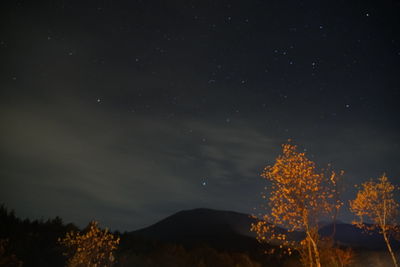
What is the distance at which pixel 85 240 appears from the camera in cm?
3066

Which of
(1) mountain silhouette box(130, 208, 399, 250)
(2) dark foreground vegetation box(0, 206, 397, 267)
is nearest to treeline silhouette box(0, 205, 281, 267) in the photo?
(2) dark foreground vegetation box(0, 206, 397, 267)

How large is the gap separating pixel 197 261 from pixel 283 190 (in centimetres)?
3283

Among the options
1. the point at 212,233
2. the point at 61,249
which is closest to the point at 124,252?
the point at 61,249

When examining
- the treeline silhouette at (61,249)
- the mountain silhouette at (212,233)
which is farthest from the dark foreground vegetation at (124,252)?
the mountain silhouette at (212,233)

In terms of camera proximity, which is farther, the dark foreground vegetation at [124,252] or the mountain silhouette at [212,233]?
the mountain silhouette at [212,233]

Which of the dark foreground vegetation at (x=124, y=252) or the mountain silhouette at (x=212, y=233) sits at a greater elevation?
the mountain silhouette at (x=212, y=233)

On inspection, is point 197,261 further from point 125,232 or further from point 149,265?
point 125,232

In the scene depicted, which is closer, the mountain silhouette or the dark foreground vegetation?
the dark foreground vegetation

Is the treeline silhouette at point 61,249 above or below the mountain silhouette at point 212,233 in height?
below

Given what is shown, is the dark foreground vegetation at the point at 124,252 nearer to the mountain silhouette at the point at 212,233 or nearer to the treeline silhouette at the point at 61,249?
the treeline silhouette at the point at 61,249

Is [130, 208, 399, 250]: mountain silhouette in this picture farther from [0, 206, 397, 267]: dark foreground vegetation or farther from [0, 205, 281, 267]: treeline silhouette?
[0, 205, 281, 267]: treeline silhouette

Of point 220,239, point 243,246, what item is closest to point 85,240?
point 243,246

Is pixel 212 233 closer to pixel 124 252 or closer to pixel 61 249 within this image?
pixel 124 252

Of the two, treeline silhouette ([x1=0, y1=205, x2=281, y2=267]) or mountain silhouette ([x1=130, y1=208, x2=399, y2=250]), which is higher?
mountain silhouette ([x1=130, y1=208, x2=399, y2=250])
